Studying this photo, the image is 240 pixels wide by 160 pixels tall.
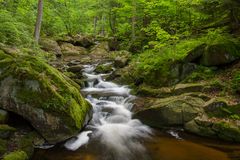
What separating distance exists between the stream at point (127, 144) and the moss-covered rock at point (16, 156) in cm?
39

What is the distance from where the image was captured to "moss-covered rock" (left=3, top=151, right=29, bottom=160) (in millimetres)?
6036

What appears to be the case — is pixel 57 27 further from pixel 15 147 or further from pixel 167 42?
pixel 15 147

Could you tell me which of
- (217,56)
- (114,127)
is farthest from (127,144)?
(217,56)

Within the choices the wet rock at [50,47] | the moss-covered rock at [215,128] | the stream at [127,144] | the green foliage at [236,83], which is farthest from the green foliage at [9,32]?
the wet rock at [50,47]

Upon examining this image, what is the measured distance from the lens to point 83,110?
8781 mm

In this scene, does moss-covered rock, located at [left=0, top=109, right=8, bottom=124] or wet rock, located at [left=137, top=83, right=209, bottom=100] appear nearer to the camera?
moss-covered rock, located at [left=0, top=109, right=8, bottom=124]

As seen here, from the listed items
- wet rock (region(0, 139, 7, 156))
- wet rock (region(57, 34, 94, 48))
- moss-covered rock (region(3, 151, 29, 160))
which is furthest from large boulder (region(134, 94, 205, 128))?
wet rock (region(57, 34, 94, 48))

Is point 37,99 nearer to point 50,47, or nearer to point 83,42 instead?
point 50,47

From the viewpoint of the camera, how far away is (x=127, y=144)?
7883mm

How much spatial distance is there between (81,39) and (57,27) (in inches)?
127

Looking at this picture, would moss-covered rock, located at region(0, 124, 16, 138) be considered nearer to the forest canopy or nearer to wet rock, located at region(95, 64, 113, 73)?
the forest canopy

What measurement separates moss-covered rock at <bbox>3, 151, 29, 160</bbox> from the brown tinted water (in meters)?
0.39

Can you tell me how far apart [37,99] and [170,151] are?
4147mm

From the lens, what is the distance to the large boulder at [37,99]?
742cm
